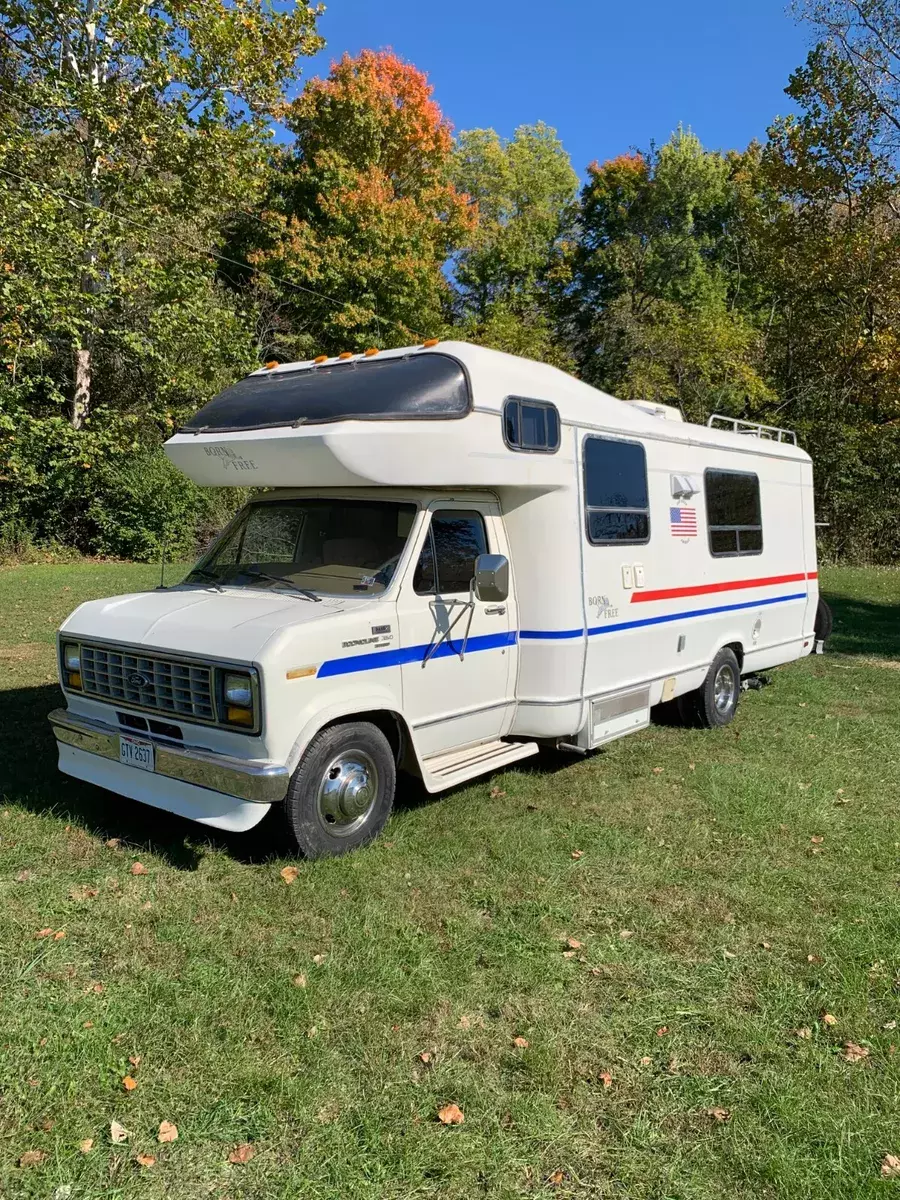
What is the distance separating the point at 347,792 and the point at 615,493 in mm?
3175

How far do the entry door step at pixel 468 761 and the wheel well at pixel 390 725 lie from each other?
191mm

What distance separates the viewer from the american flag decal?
7355 millimetres

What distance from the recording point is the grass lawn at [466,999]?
285 centimetres

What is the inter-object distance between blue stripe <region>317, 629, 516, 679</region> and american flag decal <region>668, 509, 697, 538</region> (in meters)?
2.20

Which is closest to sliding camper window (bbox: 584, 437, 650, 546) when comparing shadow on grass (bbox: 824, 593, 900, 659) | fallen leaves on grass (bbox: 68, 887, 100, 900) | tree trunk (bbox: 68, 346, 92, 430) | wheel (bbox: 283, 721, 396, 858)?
wheel (bbox: 283, 721, 396, 858)

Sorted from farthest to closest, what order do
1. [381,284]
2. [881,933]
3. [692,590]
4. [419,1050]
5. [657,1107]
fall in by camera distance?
1. [381,284]
2. [692,590]
3. [881,933]
4. [419,1050]
5. [657,1107]

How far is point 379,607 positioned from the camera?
199 inches

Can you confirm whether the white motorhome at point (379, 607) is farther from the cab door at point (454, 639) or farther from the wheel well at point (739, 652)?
the wheel well at point (739, 652)

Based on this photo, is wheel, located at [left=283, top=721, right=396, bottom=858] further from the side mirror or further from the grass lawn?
the side mirror

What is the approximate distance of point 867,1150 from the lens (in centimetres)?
293

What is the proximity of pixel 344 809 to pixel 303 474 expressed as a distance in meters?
2.02

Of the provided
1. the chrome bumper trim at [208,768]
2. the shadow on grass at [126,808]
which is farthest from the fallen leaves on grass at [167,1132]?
the shadow on grass at [126,808]

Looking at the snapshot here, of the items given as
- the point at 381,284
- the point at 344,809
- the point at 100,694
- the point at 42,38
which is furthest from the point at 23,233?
the point at 344,809

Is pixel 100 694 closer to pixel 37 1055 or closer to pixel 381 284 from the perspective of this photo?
pixel 37 1055
